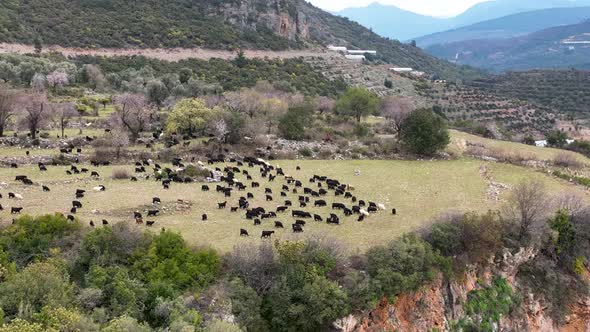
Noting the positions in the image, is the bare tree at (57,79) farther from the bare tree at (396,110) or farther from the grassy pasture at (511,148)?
the grassy pasture at (511,148)

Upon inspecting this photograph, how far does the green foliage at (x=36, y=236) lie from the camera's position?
2061cm

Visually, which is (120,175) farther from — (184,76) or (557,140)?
(557,140)

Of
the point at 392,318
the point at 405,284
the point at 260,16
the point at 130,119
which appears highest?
the point at 260,16

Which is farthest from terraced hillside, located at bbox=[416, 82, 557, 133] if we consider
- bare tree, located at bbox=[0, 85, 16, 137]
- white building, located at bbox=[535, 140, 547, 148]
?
bare tree, located at bbox=[0, 85, 16, 137]

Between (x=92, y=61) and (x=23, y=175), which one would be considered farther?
(x=92, y=61)

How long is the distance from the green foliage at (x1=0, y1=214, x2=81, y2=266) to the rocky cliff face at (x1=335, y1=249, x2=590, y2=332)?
39.0 feet

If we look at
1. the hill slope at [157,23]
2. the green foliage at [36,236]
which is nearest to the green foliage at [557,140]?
the green foliage at [36,236]

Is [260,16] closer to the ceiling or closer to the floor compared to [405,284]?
closer to the ceiling

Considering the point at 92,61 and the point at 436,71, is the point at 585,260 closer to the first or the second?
the point at 92,61

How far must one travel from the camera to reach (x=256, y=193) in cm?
3147

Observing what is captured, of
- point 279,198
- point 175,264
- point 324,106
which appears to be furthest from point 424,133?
point 175,264

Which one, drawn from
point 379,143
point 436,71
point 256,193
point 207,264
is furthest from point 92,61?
point 436,71

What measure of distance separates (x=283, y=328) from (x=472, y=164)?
1172 inches

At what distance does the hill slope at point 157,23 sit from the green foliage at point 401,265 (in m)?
70.9
